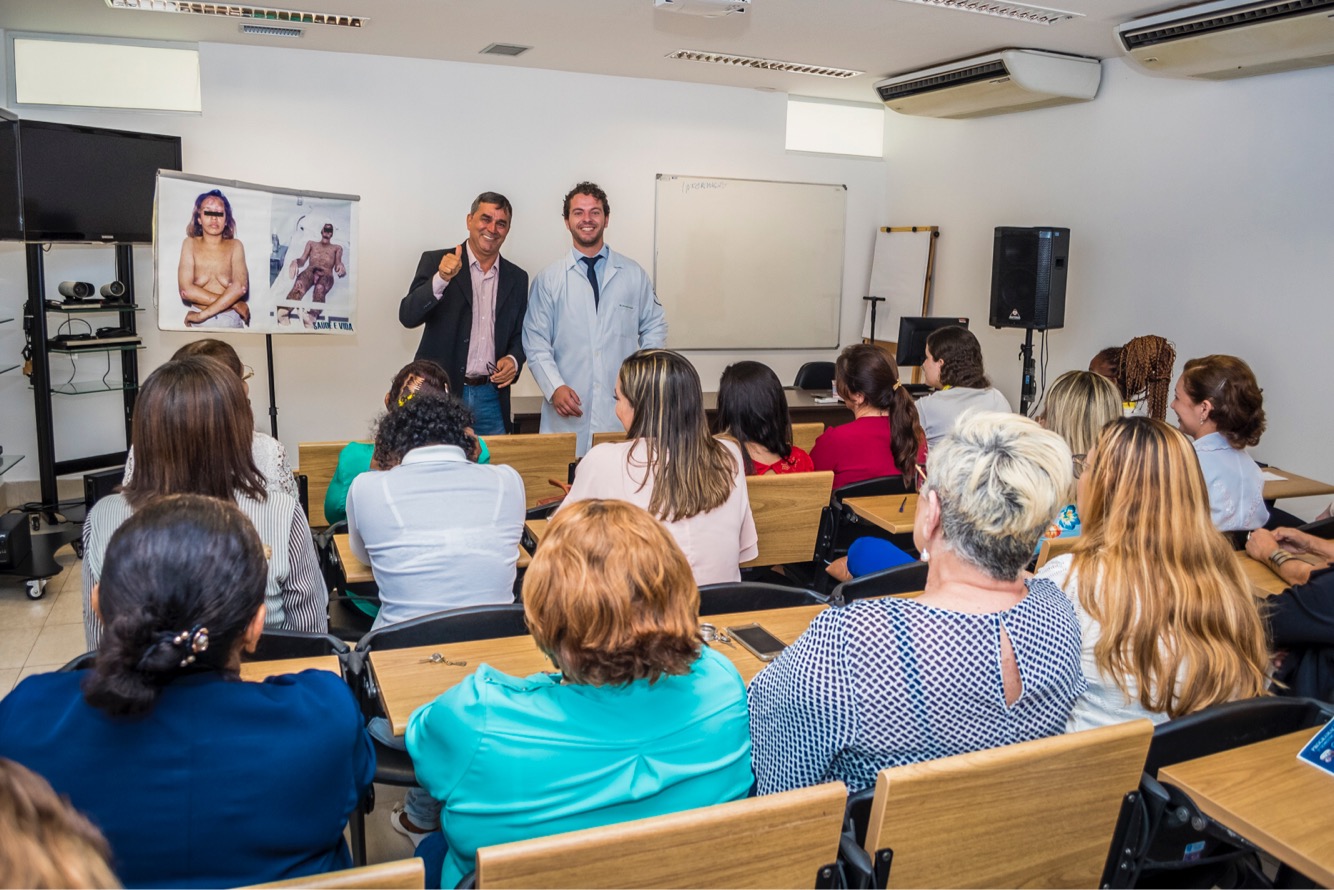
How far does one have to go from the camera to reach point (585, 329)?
4.86m

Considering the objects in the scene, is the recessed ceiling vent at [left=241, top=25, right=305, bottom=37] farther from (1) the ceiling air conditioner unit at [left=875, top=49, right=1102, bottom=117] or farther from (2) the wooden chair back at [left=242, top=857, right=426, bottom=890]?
(2) the wooden chair back at [left=242, top=857, right=426, bottom=890]

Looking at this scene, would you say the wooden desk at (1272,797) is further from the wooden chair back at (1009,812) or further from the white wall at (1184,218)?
the white wall at (1184,218)

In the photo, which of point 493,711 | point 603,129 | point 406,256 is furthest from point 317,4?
point 493,711

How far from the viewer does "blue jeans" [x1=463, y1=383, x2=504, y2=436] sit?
4895mm

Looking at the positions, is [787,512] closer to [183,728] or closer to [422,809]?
[422,809]

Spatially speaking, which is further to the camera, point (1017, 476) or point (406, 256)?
point (406, 256)

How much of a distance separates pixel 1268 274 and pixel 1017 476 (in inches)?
173

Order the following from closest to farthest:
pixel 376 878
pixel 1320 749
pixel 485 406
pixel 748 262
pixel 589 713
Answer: pixel 376 878
pixel 589 713
pixel 1320 749
pixel 485 406
pixel 748 262

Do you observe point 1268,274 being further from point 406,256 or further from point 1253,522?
point 406,256

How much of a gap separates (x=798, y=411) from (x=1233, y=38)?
283 centimetres

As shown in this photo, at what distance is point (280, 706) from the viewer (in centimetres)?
132

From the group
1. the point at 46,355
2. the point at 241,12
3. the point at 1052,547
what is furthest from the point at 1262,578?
the point at 46,355

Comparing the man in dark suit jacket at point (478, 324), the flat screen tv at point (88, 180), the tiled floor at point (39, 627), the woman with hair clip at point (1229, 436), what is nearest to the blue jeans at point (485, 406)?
the man in dark suit jacket at point (478, 324)

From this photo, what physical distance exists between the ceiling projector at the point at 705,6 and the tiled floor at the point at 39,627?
3.55 meters
